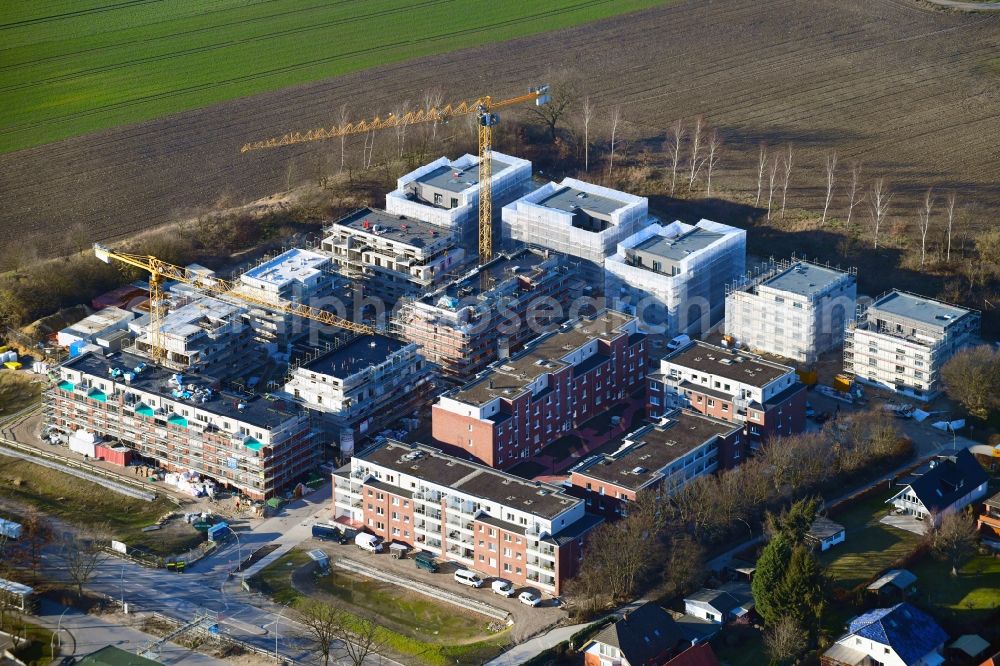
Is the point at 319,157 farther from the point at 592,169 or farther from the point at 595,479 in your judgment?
the point at 595,479

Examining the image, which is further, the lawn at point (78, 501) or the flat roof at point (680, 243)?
the flat roof at point (680, 243)

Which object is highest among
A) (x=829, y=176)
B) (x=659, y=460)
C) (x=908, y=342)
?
(x=829, y=176)

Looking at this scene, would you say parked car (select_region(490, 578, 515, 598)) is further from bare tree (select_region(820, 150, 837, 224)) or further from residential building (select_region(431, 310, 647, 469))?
bare tree (select_region(820, 150, 837, 224))

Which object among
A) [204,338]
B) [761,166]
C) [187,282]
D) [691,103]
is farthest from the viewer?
[691,103]

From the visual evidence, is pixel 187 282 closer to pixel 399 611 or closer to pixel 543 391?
pixel 543 391

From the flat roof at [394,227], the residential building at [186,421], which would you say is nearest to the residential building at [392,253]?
the flat roof at [394,227]

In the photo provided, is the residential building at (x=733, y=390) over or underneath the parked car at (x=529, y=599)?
over

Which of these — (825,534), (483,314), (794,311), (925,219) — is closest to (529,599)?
(825,534)

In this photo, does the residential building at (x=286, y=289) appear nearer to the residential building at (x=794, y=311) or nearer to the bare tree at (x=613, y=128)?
the residential building at (x=794, y=311)
